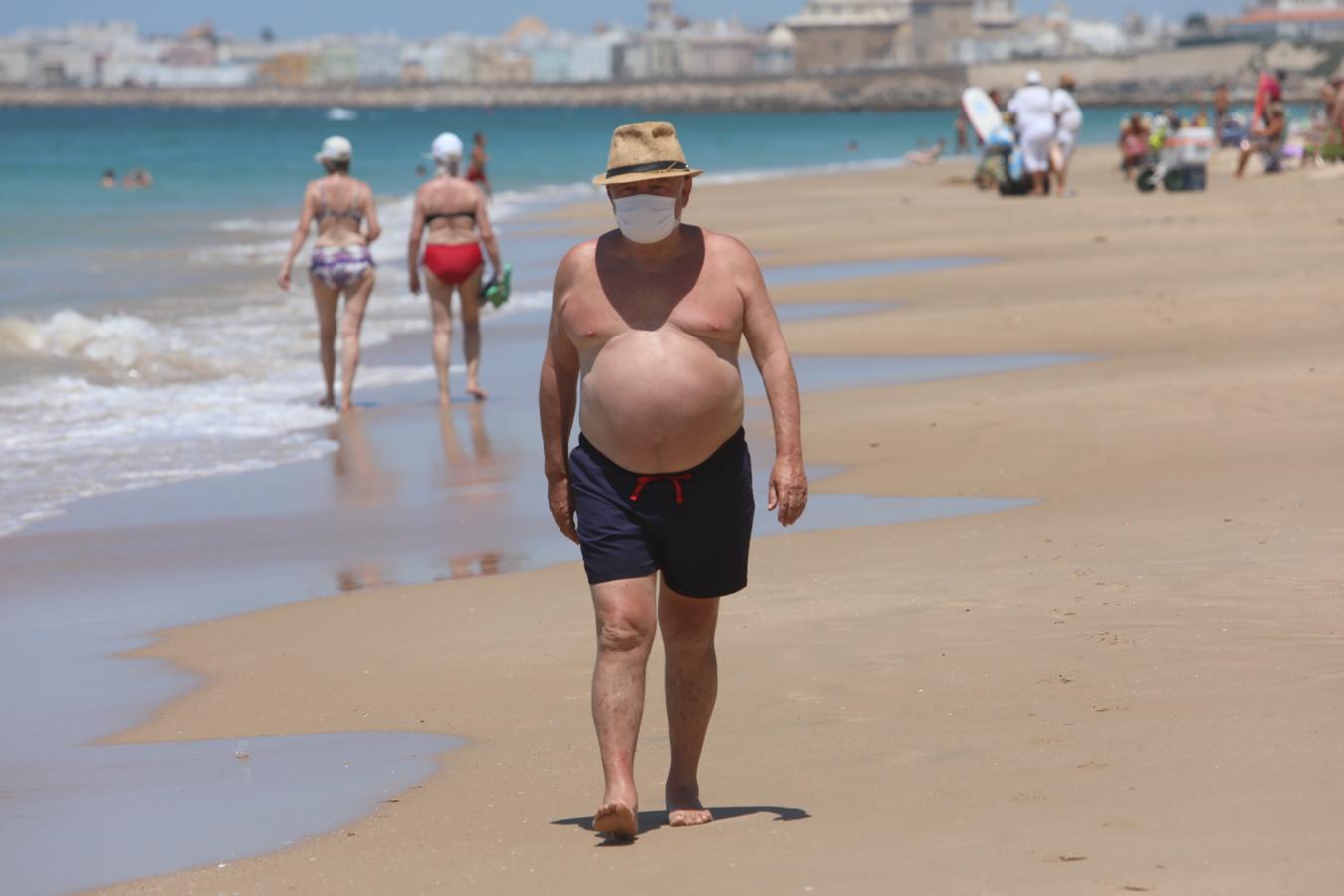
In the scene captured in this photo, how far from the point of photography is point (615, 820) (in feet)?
13.6

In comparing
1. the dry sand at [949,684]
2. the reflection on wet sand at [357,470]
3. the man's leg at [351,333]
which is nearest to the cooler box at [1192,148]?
the dry sand at [949,684]

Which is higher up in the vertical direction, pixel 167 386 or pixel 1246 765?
A: pixel 1246 765

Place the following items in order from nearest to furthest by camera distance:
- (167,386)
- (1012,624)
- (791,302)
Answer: (1012,624)
(167,386)
(791,302)

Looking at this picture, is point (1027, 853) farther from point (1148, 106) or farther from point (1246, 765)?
point (1148, 106)

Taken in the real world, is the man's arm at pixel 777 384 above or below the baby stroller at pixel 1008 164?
above

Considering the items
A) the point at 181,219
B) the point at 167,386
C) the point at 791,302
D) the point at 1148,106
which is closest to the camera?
the point at 167,386

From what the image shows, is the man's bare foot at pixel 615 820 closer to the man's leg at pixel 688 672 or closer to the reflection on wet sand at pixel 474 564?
the man's leg at pixel 688 672

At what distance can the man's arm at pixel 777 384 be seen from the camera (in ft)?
14.6

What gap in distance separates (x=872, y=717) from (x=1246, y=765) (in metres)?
1.05

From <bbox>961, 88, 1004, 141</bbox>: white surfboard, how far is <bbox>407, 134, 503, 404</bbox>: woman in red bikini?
19.2 m

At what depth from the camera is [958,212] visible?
89.7ft

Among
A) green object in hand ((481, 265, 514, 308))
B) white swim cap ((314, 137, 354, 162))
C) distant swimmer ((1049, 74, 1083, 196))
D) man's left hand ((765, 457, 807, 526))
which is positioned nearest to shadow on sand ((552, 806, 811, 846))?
man's left hand ((765, 457, 807, 526))

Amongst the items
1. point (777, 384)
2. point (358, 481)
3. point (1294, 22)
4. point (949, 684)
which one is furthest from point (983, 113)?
point (1294, 22)

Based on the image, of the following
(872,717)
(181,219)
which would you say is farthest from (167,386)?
(181,219)
